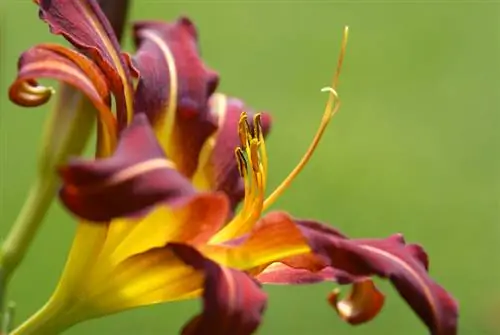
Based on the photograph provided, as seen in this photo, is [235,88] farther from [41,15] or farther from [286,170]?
[41,15]

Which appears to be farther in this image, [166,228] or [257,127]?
[257,127]

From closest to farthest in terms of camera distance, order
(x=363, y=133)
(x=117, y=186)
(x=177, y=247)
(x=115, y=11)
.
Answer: (x=117, y=186) → (x=177, y=247) → (x=115, y=11) → (x=363, y=133)

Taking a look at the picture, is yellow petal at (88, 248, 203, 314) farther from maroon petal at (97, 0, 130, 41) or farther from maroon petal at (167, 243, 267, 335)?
maroon petal at (97, 0, 130, 41)

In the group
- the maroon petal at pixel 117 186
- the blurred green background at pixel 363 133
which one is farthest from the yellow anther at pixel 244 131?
the blurred green background at pixel 363 133

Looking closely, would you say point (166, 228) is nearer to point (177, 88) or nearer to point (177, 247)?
point (177, 247)

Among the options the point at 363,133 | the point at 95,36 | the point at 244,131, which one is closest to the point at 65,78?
the point at 95,36

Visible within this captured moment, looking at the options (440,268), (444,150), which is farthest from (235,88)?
(440,268)

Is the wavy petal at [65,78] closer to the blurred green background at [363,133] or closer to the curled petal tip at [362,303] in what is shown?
the curled petal tip at [362,303]
